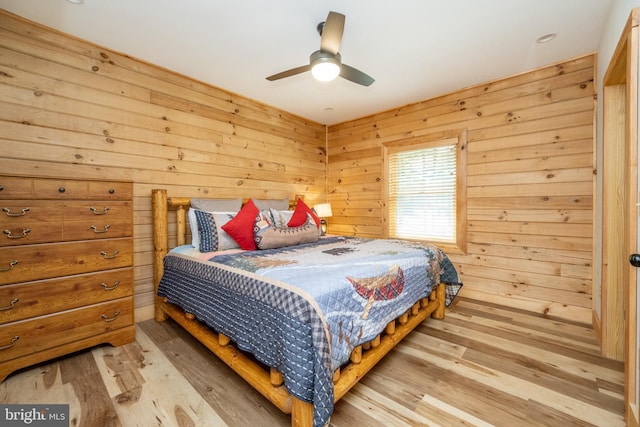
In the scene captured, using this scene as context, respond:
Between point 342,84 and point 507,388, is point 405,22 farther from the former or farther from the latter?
point 507,388

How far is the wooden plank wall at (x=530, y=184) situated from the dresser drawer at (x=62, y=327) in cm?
338

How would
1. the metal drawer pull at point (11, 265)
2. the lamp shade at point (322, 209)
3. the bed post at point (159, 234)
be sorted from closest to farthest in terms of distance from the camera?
1. the metal drawer pull at point (11, 265)
2. the bed post at point (159, 234)
3. the lamp shade at point (322, 209)

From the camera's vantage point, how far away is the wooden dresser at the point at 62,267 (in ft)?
5.48

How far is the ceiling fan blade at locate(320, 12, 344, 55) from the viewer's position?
1.66 m

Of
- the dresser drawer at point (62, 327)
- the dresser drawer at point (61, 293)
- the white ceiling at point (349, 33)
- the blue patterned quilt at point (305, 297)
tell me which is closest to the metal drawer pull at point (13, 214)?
the dresser drawer at point (61, 293)

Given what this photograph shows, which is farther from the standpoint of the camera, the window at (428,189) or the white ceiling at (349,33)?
the window at (428,189)

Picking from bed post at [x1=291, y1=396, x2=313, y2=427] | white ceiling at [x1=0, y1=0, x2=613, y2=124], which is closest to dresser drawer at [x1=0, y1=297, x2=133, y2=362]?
bed post at [x1=291, y1=396, x2=313, y2=427]

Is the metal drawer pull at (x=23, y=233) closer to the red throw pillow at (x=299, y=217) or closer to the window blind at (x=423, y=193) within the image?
the red throw pillow at (x=299, y=217)

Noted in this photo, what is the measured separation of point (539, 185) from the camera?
2.75 m

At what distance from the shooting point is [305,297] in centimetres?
127

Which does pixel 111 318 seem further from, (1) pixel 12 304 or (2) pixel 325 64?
(2) pixel 325 64

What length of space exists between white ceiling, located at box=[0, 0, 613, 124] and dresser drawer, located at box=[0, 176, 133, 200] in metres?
1.22

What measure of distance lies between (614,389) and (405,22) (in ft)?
8.99

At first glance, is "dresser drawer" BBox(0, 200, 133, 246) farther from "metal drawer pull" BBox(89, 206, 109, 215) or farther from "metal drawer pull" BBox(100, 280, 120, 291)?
"metal drawer pull" BBox(100, 280, 120, 291)
